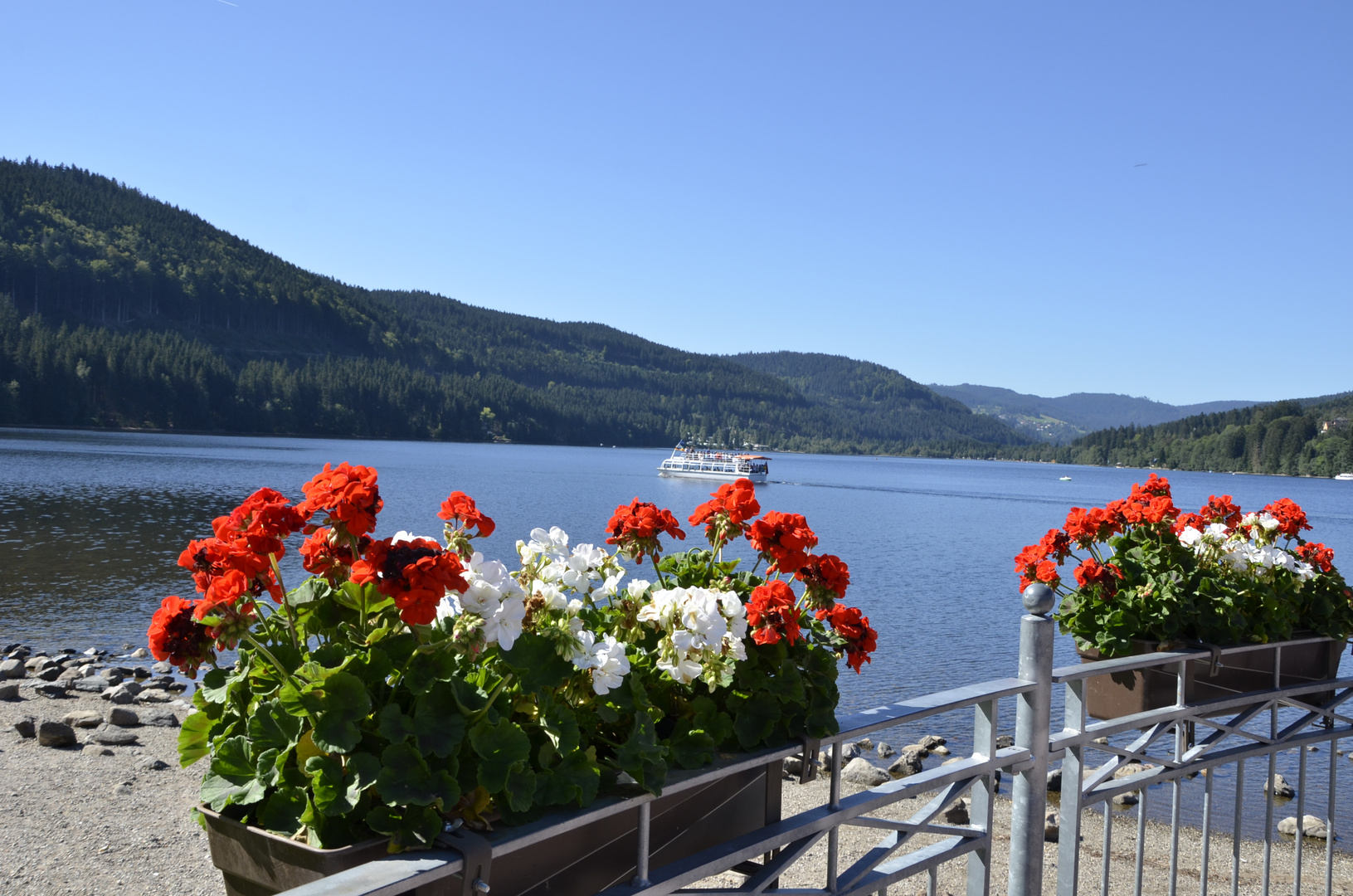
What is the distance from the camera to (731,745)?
223 centimetres

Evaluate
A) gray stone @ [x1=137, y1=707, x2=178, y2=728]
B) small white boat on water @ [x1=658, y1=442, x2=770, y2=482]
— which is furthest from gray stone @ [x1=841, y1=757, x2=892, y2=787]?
small white boat on water @ [x1=658, y1=442, x2=770, y2=482]

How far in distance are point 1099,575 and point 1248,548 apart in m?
0.81

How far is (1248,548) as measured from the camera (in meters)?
4.21

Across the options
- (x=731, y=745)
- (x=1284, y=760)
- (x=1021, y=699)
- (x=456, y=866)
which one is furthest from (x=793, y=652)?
(x=1284, y=760)

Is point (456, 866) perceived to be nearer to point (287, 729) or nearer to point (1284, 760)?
point (287, 729)

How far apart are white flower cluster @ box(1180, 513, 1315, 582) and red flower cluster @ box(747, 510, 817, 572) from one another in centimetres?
260

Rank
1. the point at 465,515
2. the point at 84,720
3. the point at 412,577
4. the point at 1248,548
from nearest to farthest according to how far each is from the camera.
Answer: the point at 412,577
the point at 465,515
the point at 1248,548
the point at 84,720

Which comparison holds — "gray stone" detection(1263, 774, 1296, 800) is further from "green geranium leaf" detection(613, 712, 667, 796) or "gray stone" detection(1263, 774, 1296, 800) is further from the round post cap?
"green geranium leaf" detection(613, 712, 667, 796)

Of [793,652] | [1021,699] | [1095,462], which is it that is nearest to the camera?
[793,652]

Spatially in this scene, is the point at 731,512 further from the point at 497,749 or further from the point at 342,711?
the point at 342,711

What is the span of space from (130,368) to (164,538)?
89.0m

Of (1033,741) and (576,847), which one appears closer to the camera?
(576,847)

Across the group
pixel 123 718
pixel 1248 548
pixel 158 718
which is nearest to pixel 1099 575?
pixel 1248 548

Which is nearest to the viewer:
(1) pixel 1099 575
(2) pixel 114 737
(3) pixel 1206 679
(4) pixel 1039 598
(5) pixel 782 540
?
(5) pixel 782 540
